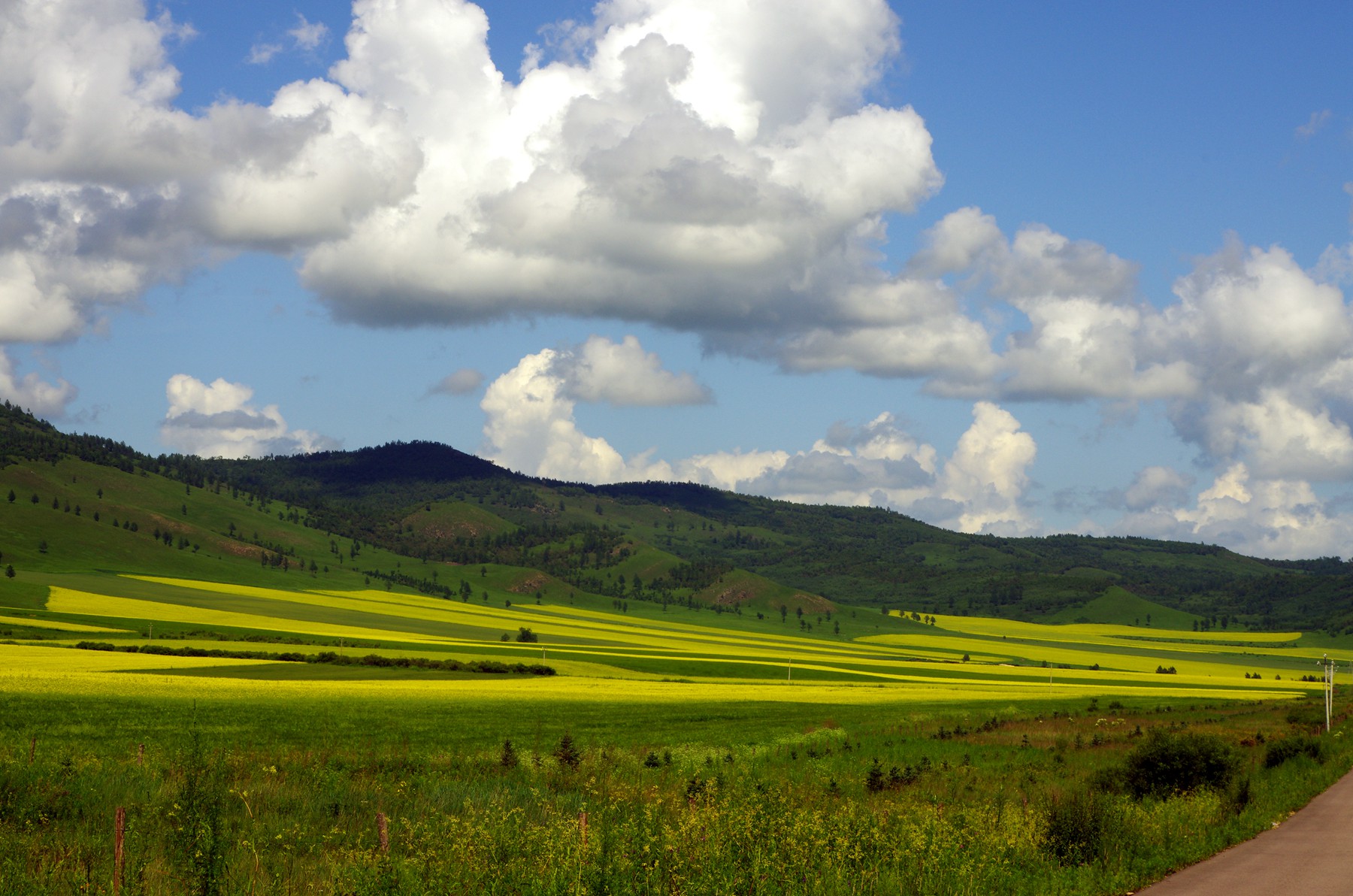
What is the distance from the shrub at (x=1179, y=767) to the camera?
30.1 m

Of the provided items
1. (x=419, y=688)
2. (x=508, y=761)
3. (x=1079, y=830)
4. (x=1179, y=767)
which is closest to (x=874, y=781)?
(x=1179, y=767)

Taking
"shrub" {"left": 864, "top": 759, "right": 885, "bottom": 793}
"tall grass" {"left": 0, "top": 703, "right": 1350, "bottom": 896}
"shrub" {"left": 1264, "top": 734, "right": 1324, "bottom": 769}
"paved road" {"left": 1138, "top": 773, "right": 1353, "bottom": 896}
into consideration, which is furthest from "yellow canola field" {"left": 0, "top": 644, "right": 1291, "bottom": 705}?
"paved road" {"left": 1138, "top": 773, "right": 1353, "bottom": 896}

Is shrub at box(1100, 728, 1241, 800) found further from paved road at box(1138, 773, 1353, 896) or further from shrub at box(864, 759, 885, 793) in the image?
shrub at box(864, 759, 885, 793)

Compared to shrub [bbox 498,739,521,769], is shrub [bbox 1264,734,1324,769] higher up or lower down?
higher up

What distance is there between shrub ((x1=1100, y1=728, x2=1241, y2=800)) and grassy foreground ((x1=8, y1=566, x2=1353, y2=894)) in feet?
0.60

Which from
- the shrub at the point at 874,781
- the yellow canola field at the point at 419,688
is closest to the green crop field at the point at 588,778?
the shrub at the point at 874,781

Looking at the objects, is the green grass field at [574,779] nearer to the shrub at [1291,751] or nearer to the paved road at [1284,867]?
the shrub at [1291,751]

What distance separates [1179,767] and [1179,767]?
0.02m

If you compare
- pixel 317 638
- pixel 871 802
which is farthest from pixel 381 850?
pixel 317 638

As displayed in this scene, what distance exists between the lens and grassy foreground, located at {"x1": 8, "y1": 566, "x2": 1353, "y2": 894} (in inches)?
587

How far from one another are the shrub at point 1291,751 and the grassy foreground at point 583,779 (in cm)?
16

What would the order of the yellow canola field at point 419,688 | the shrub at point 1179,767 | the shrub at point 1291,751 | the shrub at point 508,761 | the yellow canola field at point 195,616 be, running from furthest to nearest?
the yellow canola field at point 195,616 → the yellow canola field at point 419,688 → the shrub at point 1291,751 → the shrub at point 1179,767 → the shrub at point 508,761

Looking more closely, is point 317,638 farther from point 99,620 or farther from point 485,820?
point 485,820

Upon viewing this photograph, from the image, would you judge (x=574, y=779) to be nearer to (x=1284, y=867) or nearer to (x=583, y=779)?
(x=583, y=779)
